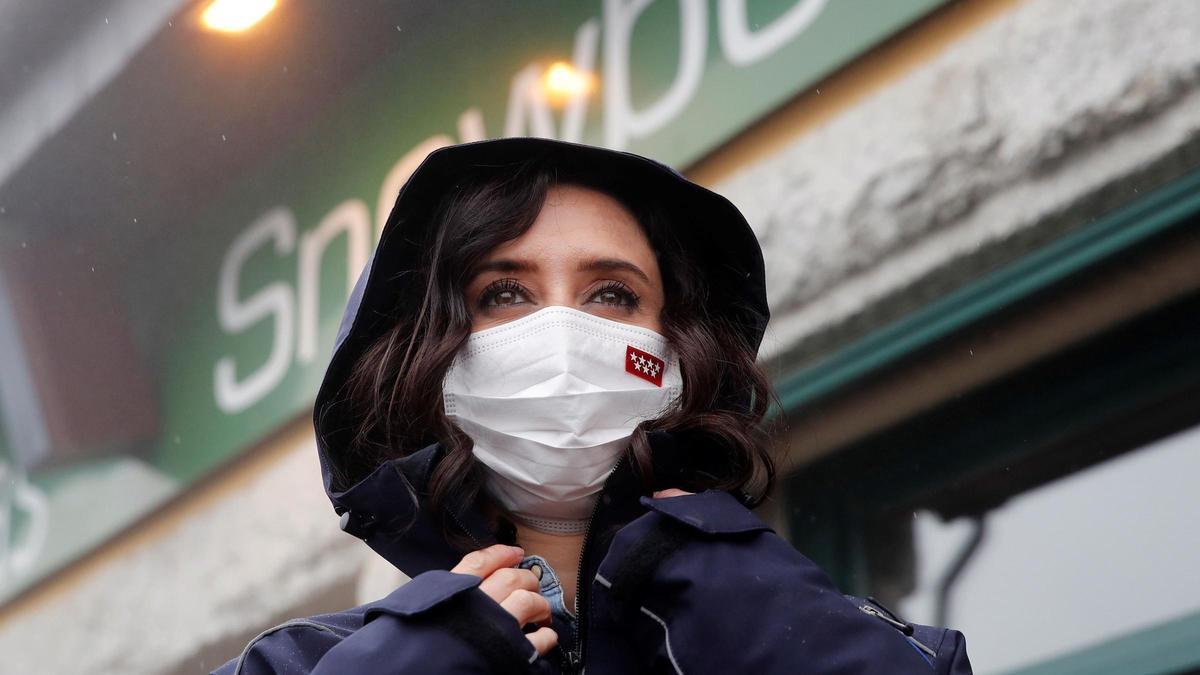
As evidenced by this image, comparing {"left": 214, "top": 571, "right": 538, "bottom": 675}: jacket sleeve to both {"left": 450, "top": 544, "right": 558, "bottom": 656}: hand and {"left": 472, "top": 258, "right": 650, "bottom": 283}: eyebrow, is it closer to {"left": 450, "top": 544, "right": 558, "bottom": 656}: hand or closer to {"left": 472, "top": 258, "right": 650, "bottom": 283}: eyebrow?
{"left": 450, "top": 544, "right": 558, "bottom": 656}: hand

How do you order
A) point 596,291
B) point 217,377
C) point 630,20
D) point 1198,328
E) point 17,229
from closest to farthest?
1. point 596,291
2. point 1198,328
3. point 630,20
4. point 217,377
5. point 17,229

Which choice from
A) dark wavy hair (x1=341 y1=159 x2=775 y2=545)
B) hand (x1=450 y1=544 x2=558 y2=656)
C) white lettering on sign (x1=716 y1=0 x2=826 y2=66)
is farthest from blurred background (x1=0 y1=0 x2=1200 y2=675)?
hand (x1=450 y1=544 x2=558 y2=656)

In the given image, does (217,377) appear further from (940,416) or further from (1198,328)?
(1198,328)

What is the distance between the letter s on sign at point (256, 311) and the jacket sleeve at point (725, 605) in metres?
2.54

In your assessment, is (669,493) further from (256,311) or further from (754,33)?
(256,311)

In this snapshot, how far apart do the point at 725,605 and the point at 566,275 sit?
55cm

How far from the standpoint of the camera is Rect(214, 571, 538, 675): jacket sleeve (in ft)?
5.41

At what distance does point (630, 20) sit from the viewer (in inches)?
143

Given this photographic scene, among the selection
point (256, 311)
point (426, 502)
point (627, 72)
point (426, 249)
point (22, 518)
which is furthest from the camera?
point (22, 518)

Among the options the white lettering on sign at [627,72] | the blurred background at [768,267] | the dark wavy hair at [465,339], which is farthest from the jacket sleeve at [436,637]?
the white lettering on sign at [627,72]

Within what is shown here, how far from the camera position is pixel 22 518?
491 cm

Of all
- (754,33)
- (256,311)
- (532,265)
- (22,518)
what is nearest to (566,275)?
(532,265)

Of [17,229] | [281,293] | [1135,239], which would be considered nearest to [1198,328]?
[1135,239]

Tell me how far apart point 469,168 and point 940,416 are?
1097 millimetres
